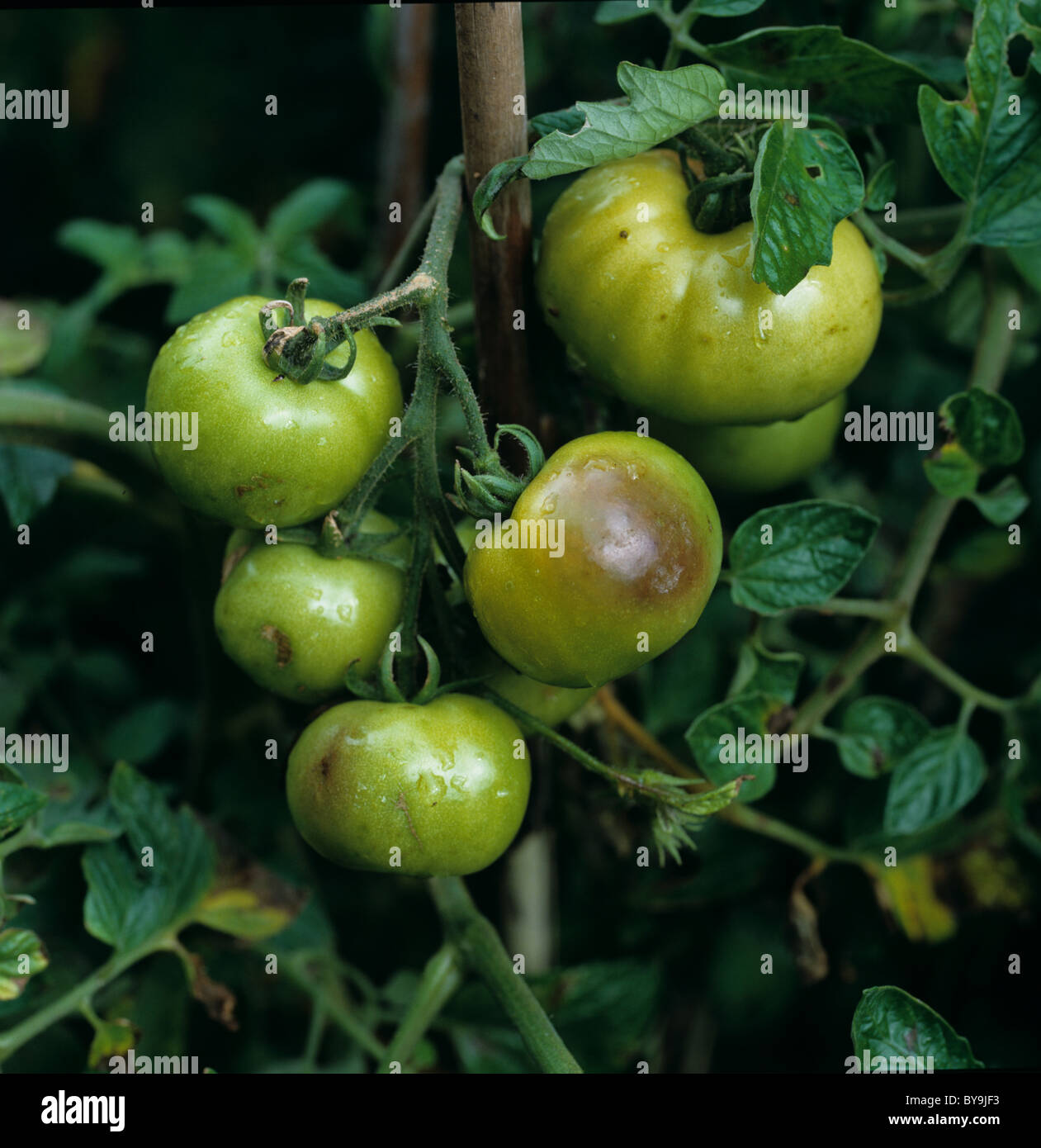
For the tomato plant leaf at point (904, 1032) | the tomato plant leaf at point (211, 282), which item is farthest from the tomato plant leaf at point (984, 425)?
the tomato plant leaf at point (211, 282)

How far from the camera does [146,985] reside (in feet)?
2.47

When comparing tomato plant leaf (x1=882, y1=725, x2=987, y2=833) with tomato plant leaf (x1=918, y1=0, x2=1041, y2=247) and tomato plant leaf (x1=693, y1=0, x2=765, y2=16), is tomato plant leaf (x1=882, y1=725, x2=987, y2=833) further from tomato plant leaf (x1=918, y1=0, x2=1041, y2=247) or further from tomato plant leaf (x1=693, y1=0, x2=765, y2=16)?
tomato plant leaf (x1=693, y1=0, x2=765, y2=16)

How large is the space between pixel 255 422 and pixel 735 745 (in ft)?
1.17

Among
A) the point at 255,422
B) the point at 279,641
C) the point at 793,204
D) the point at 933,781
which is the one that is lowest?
the point at 933,781

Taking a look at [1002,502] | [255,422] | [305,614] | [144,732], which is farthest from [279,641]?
[1002,502]

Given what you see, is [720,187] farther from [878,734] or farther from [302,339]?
[878,734]

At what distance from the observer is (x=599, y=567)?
1.53ft

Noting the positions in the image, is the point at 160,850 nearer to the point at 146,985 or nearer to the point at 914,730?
the point at 146,985

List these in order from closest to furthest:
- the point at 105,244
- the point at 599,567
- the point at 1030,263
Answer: the point at 599,567 < the point at 1030,263 < the point at 105,244

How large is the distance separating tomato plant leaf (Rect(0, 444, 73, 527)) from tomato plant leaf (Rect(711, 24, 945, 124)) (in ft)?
1.79

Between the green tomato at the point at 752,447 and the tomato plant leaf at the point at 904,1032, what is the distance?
12.4 inches

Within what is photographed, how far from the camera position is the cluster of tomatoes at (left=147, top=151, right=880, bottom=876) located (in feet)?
1.57

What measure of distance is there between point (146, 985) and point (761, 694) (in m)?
0.51

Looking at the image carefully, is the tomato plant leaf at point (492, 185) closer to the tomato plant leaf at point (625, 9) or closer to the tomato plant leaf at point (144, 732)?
the tomato plant leaf at point (625, 9)
